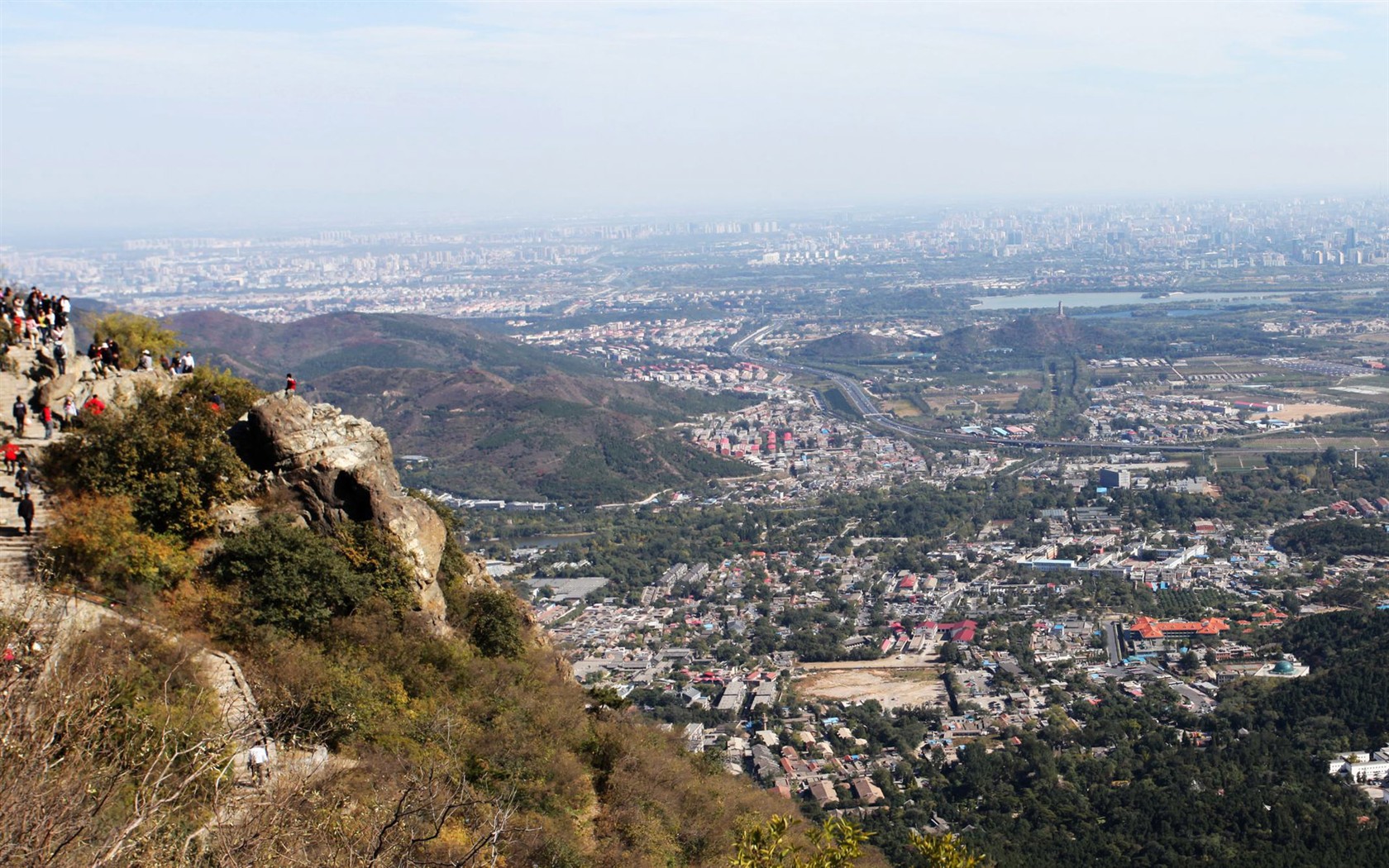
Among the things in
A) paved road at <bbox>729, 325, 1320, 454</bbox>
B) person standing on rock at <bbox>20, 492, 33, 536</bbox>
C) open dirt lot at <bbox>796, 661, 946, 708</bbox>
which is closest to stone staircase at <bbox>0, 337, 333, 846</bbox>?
person standing on rock at <bbox>20, 492, 33, 536</bbox>

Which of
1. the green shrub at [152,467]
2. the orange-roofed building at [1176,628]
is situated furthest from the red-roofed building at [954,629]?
the green shrub at [152,467]

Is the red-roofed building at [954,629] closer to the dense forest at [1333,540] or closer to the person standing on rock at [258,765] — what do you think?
the dense forest at [1333,540]

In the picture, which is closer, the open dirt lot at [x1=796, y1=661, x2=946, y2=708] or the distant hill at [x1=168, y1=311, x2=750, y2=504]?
the open dirt lot at [x1=796, y1=661, x2=946, y2=708]

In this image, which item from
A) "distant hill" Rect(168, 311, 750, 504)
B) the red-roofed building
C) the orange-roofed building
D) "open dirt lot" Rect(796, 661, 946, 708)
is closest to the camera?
"open dirt lot" Rect(796, 661, 946, 708)

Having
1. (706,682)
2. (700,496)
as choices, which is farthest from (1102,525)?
(706,682)

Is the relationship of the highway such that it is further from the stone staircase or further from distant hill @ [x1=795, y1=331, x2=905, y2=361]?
the stone staircase

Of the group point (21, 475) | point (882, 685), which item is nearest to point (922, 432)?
point (882, 685)
